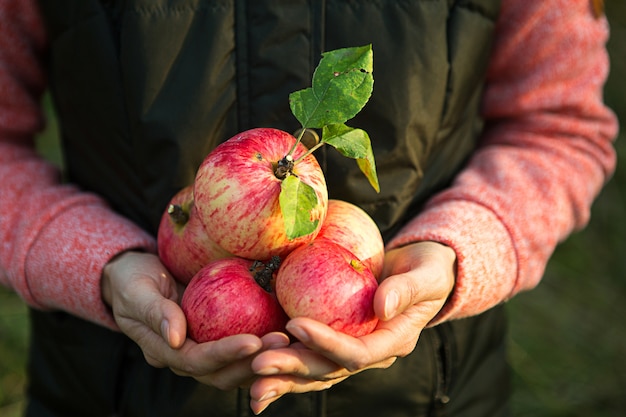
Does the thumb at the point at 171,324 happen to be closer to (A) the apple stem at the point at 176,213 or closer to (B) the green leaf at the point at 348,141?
(A) the apple stem at the point at 176,213

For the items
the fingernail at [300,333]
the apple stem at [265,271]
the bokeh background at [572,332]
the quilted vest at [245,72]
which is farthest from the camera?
the bokeh background at [572,332]

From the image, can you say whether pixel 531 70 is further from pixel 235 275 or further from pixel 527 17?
pixel 235 275

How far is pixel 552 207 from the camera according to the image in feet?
3.88

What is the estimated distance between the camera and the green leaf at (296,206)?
2.77 ft

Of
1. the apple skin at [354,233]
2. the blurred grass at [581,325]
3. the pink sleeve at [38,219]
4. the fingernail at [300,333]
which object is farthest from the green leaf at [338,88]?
the blurred grass at [581,325]

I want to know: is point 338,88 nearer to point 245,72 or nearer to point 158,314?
point 245,72

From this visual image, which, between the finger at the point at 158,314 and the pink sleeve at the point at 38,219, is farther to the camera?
the pink sleeve at the point at 38,219

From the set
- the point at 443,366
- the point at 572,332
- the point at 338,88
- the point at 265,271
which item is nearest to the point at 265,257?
the point at 265,271

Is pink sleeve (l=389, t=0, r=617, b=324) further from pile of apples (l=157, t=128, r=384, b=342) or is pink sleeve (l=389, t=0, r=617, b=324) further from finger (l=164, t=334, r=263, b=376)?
finger (l=164, t=334, r=263, b=376)

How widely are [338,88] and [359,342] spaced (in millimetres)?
325

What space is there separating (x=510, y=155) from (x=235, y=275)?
1.93 ft

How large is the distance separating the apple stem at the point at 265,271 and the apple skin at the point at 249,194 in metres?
0.01

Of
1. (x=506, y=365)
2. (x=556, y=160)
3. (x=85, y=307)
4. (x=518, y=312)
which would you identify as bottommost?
(x=518, y=312)

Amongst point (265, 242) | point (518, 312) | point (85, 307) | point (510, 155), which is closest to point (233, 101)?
point (265, 242)
